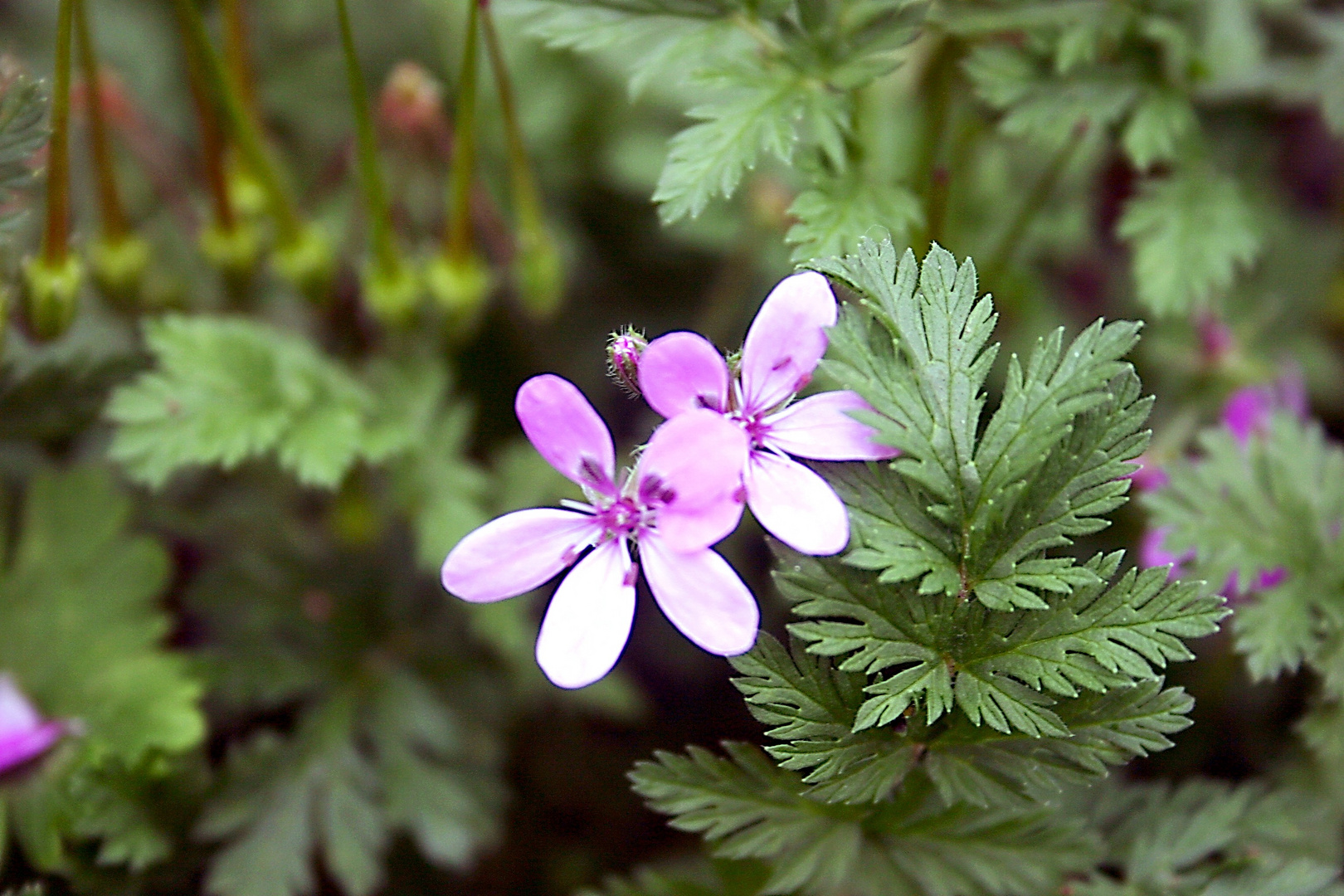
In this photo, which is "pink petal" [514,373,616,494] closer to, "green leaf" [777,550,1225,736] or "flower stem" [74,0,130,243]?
"green leaf" [777,550,1225,736]

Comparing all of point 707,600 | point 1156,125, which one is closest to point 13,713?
point 707,600

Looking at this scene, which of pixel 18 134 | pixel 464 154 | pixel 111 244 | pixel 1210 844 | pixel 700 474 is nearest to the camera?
pixel 700 474

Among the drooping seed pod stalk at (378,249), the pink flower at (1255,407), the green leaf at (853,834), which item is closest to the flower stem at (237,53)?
the drooping seed pod stalk at (378,249)

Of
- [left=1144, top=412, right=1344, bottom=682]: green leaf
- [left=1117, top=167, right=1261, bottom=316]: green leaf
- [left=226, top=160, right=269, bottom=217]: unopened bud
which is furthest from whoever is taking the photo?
[left=226, top=160, right=269, bottom=217]: unopened bud

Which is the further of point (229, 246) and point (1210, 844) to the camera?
point (229, 246)

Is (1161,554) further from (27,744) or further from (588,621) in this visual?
(27,744)

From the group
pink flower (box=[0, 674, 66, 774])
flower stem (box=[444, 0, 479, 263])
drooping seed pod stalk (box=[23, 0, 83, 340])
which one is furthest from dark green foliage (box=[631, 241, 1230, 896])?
drooping seed pod stalk (box=[23, 0, 83, 340])

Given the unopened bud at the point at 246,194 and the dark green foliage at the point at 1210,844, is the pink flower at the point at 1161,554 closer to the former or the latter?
the dark green foliage at the point at 1210,844

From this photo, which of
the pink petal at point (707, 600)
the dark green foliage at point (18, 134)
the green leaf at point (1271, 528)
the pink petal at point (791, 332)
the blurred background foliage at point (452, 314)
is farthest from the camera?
the blurred background foliage at point (452, 314)
